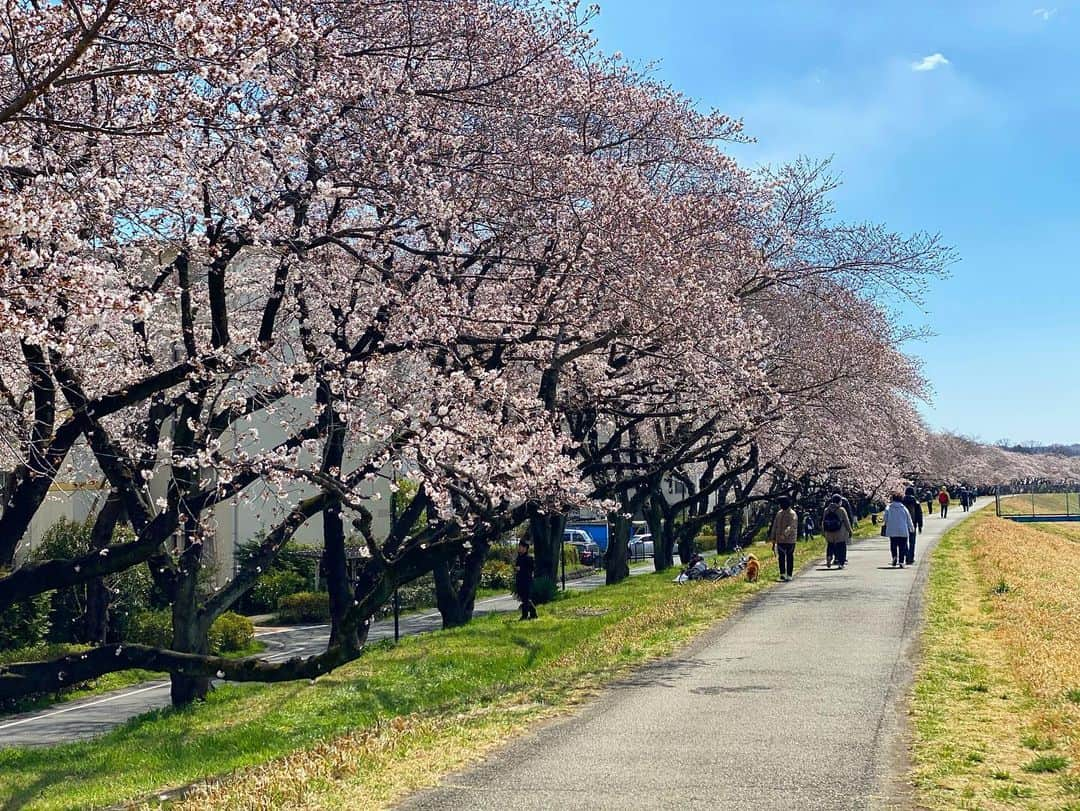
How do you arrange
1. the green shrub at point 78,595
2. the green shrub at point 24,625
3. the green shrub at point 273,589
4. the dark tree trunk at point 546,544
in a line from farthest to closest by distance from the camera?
the green shrub at point 273,589 < the dark tree trunk at point 546,544 < the green shrub at point 78,595 < the green shrub at point 24,625

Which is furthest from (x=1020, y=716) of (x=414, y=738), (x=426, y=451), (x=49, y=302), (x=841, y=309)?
(x=841, y=309)

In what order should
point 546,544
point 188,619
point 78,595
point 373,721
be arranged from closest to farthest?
1. point 373,721
2. point 188,619
3. point 546,544
4. point 78,595

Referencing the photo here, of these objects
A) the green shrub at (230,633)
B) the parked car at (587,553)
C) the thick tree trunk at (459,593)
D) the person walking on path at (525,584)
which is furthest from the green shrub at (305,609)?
the parked car at (587,553)

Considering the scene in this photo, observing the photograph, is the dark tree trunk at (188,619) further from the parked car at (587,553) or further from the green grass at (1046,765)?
the parked car at (587,553)

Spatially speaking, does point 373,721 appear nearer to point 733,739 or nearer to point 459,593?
point 733,739

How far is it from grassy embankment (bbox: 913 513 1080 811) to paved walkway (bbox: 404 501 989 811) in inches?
9.4

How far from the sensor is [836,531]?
943 inches

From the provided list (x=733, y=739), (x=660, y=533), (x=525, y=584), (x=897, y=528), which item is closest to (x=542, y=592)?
(x=525, y=584)

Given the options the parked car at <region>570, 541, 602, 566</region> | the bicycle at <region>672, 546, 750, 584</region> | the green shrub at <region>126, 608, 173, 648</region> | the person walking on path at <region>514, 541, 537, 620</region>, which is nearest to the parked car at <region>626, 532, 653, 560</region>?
the parked car at <region>570, 541, 602, 566</region>

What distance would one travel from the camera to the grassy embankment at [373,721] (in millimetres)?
7340

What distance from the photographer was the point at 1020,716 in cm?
838

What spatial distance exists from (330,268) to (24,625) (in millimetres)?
14825

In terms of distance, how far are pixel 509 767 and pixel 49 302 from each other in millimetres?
4202

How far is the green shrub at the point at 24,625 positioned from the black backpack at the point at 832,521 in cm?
1659
